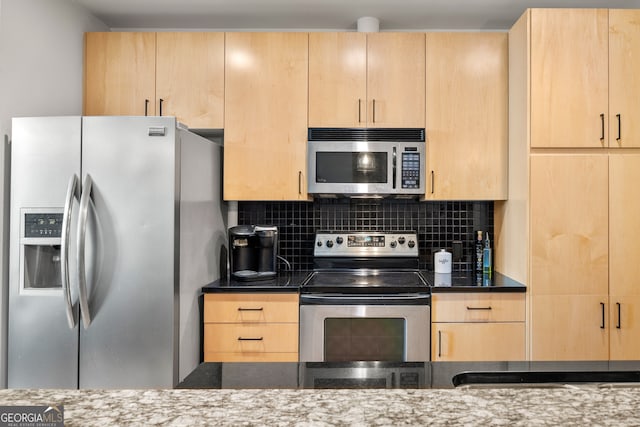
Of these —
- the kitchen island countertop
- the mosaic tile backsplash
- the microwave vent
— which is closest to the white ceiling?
the microwave vent

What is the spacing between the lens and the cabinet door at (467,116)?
2727 mm

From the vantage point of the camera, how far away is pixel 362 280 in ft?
8.84

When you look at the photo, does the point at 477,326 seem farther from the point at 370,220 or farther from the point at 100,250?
the point at 100,250

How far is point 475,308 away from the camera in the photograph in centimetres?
246

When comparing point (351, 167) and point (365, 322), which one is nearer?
point (365, 322)

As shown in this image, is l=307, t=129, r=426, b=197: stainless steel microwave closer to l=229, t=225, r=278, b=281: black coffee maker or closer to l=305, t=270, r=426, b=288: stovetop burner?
l=229, t=225, r=278, b=281: black coffee maker

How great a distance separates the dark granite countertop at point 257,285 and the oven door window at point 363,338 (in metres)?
0.28

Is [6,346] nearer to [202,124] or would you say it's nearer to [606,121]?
[202,124]

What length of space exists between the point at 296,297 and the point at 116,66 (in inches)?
69.9

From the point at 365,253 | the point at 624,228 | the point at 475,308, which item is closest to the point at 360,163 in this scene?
the point at 365,253

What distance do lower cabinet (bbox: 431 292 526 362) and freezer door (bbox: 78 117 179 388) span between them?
139cm

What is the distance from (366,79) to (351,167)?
21.3 inches

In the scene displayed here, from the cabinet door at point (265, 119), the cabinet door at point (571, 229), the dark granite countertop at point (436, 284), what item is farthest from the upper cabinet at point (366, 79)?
the dark granite countertop at point (436, 284)

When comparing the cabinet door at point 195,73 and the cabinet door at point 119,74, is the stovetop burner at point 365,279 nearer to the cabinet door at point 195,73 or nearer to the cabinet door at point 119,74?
the cabinet door at point 195,73
